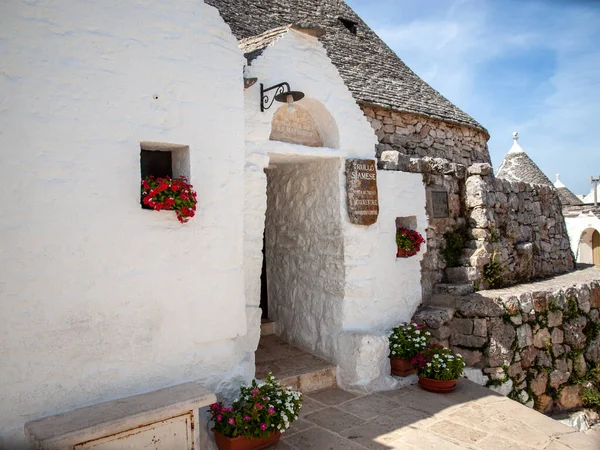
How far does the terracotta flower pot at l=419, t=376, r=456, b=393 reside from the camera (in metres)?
5.55

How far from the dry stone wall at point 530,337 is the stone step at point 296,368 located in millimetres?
1561

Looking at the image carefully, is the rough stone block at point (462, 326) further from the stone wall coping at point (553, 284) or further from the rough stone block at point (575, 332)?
the rough stone block at point (575, 332)

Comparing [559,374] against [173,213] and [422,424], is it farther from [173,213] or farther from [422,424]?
[173,213]

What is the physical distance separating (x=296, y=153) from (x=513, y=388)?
169 inches

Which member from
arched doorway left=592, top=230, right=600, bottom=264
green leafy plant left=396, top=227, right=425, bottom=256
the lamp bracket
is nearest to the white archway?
the lamp bracket

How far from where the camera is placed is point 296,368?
5.57 meters

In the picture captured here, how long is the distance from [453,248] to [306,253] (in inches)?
97.6

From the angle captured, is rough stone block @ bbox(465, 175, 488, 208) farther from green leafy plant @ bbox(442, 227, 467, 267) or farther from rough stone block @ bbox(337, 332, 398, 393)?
rough stone block @ bbox(337, 332, 398, 393)

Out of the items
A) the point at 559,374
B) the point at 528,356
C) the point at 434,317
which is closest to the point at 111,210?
the point at 434,317

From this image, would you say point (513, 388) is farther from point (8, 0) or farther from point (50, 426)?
point (8, 0)

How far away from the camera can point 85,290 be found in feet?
11.9

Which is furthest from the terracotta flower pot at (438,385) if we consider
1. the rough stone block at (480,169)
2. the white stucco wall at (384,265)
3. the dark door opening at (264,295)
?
the rough stone block at (480,169)

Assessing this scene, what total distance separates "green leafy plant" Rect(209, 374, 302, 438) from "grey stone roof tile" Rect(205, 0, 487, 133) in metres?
5.05

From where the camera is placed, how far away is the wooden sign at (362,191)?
5.69 meters
